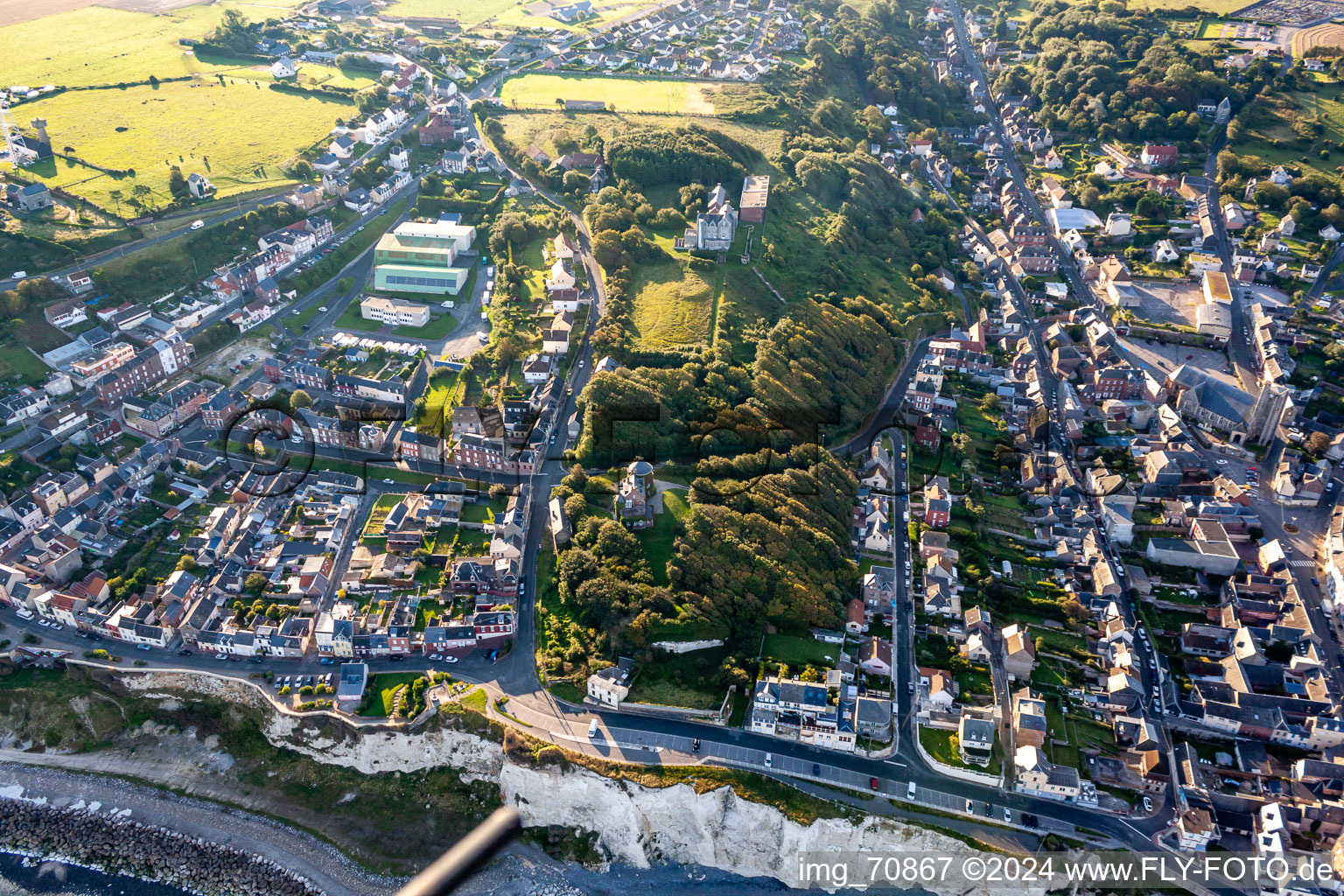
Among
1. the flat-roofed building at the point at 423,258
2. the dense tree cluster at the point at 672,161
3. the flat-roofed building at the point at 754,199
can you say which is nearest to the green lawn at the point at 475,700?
the flat-roofed building at the point at 423,258

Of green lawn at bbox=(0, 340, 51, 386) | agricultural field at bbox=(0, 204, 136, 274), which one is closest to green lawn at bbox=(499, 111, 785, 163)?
agricultural field at bbox=(0, 204, 136, 274)

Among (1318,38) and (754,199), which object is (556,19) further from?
(1318,38)

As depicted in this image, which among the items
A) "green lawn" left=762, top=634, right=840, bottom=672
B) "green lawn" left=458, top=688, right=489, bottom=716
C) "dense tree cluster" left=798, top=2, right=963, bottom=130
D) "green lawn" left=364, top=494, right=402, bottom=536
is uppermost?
"dense tree cluster" left=798, top=2, right=963, bottom=130

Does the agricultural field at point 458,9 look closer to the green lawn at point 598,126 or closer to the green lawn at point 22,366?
the green lawn at point 598,126

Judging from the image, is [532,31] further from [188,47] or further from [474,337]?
[474,337]

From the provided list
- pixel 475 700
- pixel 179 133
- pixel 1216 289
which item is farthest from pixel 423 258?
pixel 1216 289

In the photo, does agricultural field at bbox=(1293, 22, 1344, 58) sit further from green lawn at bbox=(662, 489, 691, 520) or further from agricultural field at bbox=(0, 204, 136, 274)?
agricultural field at bbox=(0, 204, 136, 274)

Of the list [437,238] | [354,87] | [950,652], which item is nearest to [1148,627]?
[950,652]

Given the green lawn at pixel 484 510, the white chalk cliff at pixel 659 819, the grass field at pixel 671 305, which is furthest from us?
the grass field at pixel 671 305
